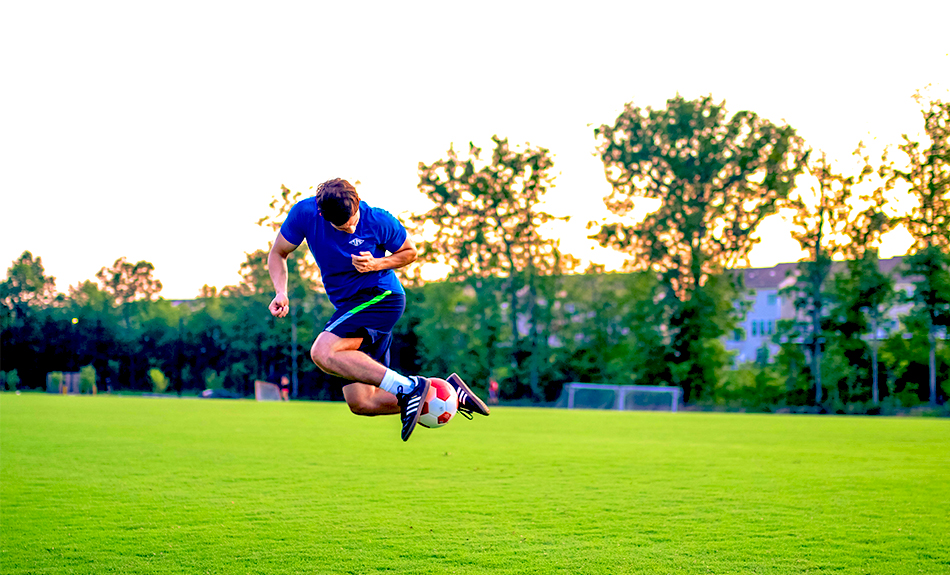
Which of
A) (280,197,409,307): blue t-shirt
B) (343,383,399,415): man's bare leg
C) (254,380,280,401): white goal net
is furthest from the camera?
(254,380,280,401): white goal net

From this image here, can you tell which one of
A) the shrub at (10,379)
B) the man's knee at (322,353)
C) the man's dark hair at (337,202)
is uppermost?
the man's dark hair at (337,202)

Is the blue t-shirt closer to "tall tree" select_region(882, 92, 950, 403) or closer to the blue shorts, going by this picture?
the blue shorts

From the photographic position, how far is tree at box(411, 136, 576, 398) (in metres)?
60.8

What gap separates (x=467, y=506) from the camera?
11.7 m

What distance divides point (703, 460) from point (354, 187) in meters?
13.7

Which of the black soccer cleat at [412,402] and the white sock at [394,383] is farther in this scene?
the white sock at [394,383]

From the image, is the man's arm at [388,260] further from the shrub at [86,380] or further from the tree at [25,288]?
the tree at [25,288]

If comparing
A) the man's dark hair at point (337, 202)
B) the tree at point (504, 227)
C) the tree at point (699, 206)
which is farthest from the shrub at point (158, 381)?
the man's dark hair at point (337, 202)

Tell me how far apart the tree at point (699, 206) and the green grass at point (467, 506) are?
31292 millimetres

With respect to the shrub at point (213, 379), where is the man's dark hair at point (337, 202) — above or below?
above

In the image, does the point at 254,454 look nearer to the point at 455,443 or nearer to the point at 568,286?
the point at 455,443

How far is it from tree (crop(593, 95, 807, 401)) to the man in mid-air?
4806 centimetres

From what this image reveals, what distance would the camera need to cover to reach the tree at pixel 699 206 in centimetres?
5247

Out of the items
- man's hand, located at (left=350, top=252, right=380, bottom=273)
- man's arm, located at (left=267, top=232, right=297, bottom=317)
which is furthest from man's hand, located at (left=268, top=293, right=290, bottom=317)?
man's hand, located at (left=350, top=252, right=380, bottom=273)
